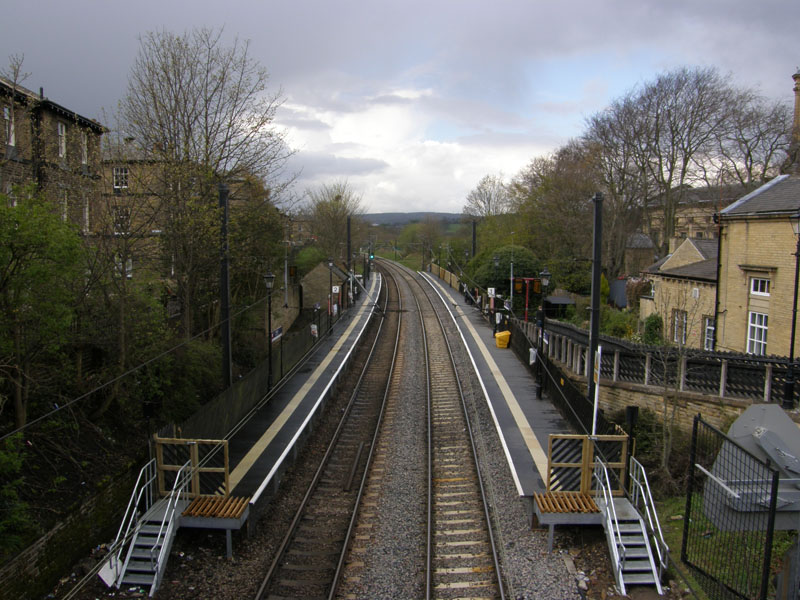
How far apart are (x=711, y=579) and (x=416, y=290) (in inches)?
1763

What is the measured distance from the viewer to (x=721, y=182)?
3700cm

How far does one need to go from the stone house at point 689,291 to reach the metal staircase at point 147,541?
1785cm

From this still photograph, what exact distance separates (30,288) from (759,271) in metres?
20.8

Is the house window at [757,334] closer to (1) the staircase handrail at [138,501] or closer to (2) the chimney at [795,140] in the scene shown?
(2) the chimney at [795,140]

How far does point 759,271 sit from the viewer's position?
64.8 feet

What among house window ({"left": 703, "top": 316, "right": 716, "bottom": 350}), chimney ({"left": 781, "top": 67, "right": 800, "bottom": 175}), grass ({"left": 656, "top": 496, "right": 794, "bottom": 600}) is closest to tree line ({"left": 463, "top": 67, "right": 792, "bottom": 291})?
chimney ({"left": 781, "top": 67, "right": 800, "bottom": 175})

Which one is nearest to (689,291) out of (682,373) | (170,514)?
(682,373)

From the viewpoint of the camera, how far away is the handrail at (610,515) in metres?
8.86

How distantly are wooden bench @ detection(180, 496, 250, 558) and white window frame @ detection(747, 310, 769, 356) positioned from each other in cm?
1762

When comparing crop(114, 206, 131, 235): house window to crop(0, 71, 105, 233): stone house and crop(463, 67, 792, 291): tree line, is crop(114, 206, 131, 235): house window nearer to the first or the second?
crop(0, 71, 105, 233): stone house

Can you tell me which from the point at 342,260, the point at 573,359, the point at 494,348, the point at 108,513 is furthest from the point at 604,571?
the point at 342,260

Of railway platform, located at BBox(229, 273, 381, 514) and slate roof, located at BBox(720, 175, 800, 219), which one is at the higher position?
slate roof, located at BBox(720, 175, 800, 219)

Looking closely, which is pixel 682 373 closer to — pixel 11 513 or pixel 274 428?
pixel 274 428

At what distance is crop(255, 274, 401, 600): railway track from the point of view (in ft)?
29.2
